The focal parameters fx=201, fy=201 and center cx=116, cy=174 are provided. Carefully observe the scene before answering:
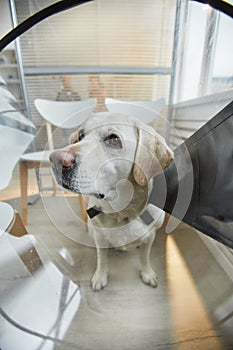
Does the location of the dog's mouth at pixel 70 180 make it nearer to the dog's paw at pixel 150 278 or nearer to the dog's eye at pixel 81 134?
the dog's eye at pixel 81 134

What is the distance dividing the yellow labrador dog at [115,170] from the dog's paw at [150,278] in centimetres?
1

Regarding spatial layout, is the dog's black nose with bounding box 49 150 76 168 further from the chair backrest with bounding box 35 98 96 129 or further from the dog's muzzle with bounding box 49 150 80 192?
the chair backrest with bounding box 35 98 96 129

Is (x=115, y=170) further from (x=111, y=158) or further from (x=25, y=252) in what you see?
(x=25, y=252)

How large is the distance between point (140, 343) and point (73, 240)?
1.39 feet

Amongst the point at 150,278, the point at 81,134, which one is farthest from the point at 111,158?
the point at 150,278

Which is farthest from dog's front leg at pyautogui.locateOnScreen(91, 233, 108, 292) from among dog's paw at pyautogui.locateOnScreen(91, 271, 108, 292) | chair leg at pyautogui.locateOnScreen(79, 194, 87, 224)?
chair leg at pyautogui.locateOnScreen(79, 194, 87, 224)

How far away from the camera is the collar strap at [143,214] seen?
2.17 feet

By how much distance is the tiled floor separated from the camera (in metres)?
0.54

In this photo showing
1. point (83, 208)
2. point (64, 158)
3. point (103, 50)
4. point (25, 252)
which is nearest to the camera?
point (64, 158)

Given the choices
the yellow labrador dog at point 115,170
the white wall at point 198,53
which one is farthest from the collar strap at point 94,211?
the white wall at point 198,53

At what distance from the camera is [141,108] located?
0.74 m

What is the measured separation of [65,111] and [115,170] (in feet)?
1.15

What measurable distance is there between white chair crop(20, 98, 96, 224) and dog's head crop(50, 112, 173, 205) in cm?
18

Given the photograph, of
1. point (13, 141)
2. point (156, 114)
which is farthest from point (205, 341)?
point (13, 141)
